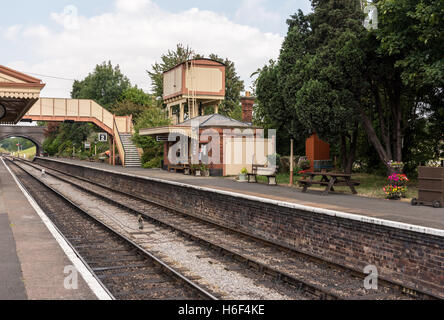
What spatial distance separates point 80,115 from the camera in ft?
139

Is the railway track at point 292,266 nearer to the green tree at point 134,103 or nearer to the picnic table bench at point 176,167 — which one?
the picnic table bench at point 176,167

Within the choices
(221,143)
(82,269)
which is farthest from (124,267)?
(221,143)

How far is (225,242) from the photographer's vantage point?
10.7 metres

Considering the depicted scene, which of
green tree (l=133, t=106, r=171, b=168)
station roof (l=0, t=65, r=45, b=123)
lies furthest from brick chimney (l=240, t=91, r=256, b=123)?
station roof (l=0, t=65, r=45, b=123)

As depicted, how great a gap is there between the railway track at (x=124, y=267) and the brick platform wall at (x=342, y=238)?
320cm

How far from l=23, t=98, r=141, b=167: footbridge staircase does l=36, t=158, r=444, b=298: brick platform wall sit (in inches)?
1043

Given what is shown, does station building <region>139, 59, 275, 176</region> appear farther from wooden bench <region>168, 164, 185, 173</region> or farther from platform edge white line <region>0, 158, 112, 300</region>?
platform edge white line <region>0, 158, 112, 300</region>

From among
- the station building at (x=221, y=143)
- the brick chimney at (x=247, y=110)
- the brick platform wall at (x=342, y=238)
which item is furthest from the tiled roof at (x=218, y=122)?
the brick platform wall at (x=342, y=238)

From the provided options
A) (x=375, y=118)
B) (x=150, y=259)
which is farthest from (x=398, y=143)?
(x=150, y=259)

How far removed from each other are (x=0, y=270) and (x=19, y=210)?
702 cm

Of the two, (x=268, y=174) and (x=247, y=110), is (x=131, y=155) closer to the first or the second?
(x=247, y=110)

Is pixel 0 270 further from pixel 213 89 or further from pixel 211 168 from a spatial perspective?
pixel 213 89

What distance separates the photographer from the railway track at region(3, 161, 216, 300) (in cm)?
668

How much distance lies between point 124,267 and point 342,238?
14.1 feet
